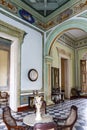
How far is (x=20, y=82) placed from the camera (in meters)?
6.76

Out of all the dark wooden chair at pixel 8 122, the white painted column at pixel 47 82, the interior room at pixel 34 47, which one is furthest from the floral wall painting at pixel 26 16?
the dark wooden chair at pixel 8 122

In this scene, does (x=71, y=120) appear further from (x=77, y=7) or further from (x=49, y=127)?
(x=77, y=7)

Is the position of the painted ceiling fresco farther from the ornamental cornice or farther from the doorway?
the doorway

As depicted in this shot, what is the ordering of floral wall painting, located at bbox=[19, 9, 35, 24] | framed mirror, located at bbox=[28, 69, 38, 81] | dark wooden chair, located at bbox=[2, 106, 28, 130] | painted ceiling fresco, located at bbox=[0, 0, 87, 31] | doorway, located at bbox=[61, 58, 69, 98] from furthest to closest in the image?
doorway, located at bbox=[61, 58, 69, 98] → framed mirror, located at bbox=[28, 69, 38, 81] → floral wall painting, located at bbox=[19, 9, 35, 24] → painted ceiling fresco, located at bbox=[0, 0, 87, 31] → dark wooden chair, located at bbox=[2, 106, 28, 130]

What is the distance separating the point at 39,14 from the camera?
7973 millimetres

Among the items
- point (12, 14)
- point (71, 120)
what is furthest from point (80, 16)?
point (71, 120)

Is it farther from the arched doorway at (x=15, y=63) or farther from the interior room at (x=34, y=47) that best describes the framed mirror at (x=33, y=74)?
the arched doorway at (x=15, y=63)

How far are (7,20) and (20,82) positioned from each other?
281cm

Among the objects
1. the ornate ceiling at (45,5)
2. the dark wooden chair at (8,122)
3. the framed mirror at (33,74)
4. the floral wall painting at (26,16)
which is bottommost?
the dark wooden chair at (8,122)

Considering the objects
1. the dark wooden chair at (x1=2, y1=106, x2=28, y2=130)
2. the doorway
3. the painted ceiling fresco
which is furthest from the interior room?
the dark wooden chair at (x1=2, y1=106, x2=28, y2=130)

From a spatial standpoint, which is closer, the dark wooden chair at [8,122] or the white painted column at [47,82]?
the dark wooden chair at [8,122]

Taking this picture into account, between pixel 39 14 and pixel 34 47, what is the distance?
6.12ft

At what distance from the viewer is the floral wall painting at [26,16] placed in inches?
278

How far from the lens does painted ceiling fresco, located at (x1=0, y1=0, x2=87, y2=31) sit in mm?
6426
